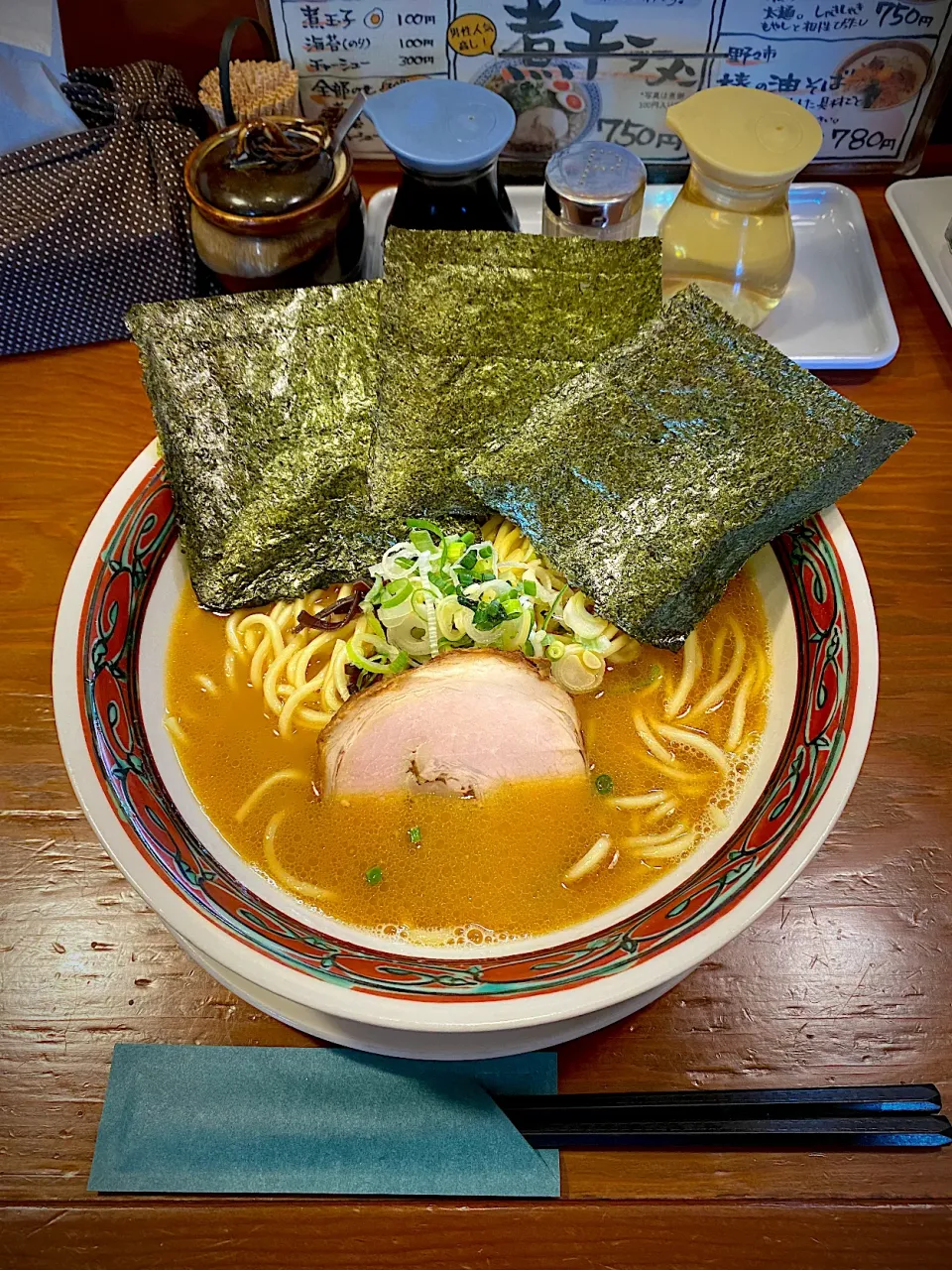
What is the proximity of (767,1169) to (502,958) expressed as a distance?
16.3 inches

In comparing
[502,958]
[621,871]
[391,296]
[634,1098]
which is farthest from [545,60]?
[634,1098]

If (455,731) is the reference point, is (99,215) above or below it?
above

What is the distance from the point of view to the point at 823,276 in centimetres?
203

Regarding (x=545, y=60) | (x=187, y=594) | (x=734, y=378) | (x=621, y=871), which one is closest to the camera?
(x=621, y=871)

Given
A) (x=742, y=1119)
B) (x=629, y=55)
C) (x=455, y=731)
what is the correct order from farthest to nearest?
(x=629, y=55) → (x=455, y=731) → (x=742, y=1119)

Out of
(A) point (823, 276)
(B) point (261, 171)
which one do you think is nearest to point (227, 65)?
(B) point (261, 171)

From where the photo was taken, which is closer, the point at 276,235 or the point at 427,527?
the point at 427,527

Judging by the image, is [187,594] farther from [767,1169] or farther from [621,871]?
[767,1169]

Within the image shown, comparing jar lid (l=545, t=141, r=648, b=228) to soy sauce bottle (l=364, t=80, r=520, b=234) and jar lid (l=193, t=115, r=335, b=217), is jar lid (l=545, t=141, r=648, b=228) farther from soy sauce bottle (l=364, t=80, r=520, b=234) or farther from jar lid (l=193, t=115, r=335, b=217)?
jar lid (l=193, t=115, r=335, b=217)

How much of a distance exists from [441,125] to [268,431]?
25.8 inches

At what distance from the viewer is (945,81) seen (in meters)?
2.03

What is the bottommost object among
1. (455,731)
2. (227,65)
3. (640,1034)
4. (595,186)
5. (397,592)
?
(640,1034)

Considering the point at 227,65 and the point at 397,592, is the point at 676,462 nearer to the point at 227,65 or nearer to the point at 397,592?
the point at 397,592

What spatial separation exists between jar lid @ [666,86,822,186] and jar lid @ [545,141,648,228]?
11cm
